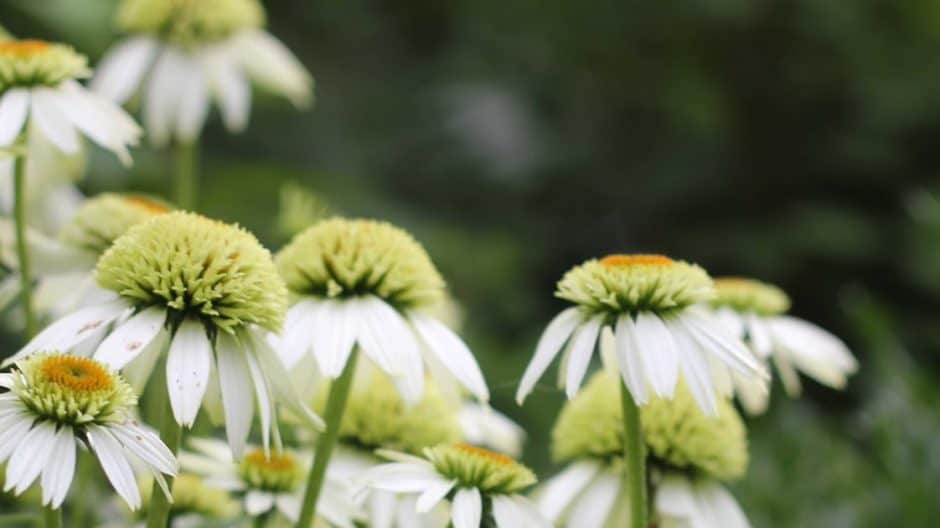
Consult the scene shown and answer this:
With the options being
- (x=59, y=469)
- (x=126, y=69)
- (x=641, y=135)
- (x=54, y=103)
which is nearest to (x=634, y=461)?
(x=59, y=469)

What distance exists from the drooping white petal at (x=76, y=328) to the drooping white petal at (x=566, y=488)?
26 cm

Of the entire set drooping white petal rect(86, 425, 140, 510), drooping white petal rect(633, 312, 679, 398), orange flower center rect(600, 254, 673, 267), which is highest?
orange flower center rect(600, 254, 673, 267)

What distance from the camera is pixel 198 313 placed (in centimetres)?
62

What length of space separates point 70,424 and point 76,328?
64 mm

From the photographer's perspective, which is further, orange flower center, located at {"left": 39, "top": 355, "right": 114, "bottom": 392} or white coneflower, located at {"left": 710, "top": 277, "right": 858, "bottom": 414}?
white coneflower, located at {"left": 710, "top": 277, "right": 858, "bottom": 414}

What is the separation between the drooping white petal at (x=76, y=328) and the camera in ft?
Answer: 2.00

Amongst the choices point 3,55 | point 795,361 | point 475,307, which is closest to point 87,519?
Result: point 3,55

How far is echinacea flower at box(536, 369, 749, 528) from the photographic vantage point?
0.77 m

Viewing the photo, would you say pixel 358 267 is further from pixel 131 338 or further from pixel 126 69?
pixel 126 69

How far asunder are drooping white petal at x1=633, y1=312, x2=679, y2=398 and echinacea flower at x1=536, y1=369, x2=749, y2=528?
100 millimetres

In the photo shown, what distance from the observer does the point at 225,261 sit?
63 cm

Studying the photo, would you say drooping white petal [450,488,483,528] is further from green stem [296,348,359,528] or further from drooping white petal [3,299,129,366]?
drooping white petal [3,299,129,366]

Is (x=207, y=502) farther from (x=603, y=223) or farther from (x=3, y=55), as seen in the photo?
(x=603, y=223)

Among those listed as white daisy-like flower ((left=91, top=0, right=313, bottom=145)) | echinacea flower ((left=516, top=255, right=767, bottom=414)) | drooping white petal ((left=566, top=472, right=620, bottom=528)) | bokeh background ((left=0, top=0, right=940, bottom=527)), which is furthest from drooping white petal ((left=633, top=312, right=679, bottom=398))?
bokeh background ((left=0, top=0, right=940, bottom=527))
